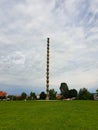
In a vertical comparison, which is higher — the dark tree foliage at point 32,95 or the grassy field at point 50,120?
the dark tree foliage at point 32,95

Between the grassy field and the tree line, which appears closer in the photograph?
the grassy field

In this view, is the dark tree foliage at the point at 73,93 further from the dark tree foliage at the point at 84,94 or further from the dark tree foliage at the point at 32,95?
the dark tree foliage at the point at 32,95

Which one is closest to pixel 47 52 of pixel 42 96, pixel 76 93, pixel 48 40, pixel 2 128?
pixel 48 40

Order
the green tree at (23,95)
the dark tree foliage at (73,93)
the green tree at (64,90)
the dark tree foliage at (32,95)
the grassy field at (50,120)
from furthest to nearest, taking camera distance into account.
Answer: the green tree at (64,90)
the green tree at (23,95)
the dark tree foliage at (73,93)
the dark tree foliage at (32,95)
the grassy field at (50,120)

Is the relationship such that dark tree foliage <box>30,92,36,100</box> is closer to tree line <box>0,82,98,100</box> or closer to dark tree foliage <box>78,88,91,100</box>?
tree line <box>0,82,98,100</box>

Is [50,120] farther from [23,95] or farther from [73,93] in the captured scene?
[23,95]

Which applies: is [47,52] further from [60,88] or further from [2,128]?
[2,128]

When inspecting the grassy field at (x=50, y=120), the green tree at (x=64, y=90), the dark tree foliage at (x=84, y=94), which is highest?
the green tree at (x=64, y=90)

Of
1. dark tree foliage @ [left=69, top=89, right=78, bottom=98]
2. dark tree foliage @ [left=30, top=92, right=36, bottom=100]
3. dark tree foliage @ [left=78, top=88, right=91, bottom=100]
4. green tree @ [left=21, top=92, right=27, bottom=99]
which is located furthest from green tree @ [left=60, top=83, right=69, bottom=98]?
green tree @ [left=21, top=92, right=27, bottom=99]

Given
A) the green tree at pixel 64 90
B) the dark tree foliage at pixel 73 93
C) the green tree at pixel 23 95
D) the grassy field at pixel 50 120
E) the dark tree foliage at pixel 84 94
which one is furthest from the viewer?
the green tree at pixel 64 90

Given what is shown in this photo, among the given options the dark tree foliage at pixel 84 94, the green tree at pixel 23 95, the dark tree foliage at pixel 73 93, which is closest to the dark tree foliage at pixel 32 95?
the green tree at pixel 23 95

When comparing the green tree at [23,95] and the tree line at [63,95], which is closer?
the tree line at [63,95]

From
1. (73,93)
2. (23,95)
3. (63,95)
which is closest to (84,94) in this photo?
(73,93)

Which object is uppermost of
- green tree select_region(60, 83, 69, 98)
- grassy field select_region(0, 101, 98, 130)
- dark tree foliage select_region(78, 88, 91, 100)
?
green tree select_region(60, 83, 69, 98)
